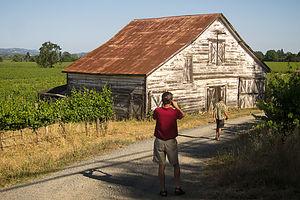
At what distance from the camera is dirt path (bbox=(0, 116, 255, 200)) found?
645 centimetres

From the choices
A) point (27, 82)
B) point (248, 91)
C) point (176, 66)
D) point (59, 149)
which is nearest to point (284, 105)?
point (59, 149)

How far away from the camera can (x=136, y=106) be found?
59.4ft

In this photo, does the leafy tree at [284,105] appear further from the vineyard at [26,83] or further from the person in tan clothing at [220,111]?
the vineyard at [26,83]

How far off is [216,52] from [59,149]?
1415 centimetres

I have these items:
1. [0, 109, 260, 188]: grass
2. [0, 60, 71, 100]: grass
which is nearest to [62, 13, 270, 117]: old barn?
[0, 109, 260, 188]: grass

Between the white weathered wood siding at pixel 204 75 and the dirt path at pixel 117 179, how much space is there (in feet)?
27.6

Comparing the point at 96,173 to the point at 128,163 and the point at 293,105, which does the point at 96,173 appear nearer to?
the point at 128,163

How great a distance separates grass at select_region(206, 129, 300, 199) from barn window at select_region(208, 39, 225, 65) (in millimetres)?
13440

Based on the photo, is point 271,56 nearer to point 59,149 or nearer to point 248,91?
point 248,91

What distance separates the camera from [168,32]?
71.9 ft

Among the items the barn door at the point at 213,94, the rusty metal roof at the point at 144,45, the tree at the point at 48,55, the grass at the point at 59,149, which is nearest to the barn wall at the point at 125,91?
the rusty metal roof at the point at 144,45

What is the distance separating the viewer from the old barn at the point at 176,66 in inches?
715

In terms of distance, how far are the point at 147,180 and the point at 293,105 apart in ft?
13.5

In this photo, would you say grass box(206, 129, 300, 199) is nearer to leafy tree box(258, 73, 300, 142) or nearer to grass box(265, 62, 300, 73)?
leafy tree box(258, 73, 300, 142)
